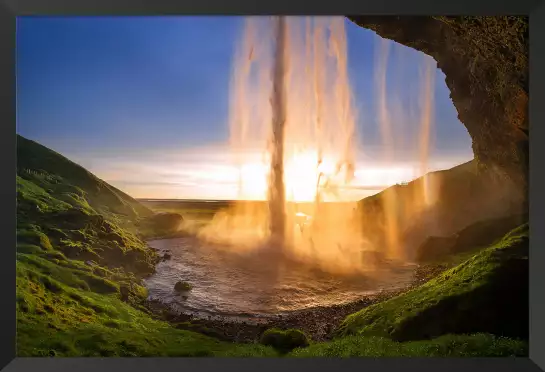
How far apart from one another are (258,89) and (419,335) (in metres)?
3.22

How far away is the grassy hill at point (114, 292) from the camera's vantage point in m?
4.34

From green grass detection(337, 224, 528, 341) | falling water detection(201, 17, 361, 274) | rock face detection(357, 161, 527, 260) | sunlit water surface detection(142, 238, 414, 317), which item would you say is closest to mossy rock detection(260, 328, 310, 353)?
sunlit water surface detection(142, 238, 414, 317)

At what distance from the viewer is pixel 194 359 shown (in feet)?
14.1

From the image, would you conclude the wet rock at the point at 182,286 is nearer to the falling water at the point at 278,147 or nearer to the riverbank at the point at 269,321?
the riverbank at the point at 269,321

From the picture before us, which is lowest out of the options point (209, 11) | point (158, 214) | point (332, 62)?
point (158, 214)

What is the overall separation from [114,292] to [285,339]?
6.43 feet

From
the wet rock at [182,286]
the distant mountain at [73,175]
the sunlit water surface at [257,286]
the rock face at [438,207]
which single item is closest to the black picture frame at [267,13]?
the distant mountain at [73,175]

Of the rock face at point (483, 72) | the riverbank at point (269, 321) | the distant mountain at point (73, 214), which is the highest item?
the rock face at point (483, 72)

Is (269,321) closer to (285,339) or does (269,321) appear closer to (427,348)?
(285,339)

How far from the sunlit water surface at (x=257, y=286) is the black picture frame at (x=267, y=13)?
558mm

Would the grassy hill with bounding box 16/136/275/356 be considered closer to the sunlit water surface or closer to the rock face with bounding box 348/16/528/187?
the sunlit water surface

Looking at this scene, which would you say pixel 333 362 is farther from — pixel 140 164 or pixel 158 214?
pixel 140 164

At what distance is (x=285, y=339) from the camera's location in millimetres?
4367

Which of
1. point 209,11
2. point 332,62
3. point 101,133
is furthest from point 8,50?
point 332,62
